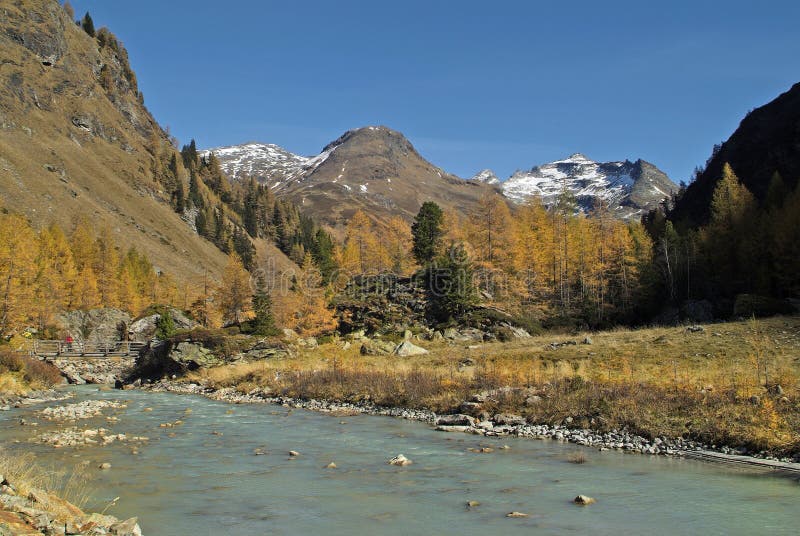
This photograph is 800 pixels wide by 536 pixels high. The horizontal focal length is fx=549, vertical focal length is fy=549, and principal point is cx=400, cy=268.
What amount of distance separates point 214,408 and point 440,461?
A: 1984 centimetres

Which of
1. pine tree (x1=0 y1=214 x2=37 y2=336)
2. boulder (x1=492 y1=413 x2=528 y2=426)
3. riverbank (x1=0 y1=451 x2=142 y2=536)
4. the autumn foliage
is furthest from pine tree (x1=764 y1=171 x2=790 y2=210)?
the autumn foliage

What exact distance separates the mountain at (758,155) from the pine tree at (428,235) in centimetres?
4900

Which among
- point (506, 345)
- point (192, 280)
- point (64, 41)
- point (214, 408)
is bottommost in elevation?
point (214, 408)

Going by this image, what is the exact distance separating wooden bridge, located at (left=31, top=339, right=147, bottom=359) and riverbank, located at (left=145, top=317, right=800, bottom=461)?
21460mm

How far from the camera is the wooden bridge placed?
198ft

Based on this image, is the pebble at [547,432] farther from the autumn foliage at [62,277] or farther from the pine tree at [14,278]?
the autumn foliage at [62,277]

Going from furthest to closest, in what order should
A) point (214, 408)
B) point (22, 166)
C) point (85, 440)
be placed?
1. point (22, 166)
2. point (214, 408)
3. point (85, 440)

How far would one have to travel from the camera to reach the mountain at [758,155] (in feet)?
324

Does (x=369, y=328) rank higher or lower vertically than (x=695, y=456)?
higher

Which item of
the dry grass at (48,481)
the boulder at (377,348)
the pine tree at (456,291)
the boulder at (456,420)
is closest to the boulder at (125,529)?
the dry grass at (48,481)

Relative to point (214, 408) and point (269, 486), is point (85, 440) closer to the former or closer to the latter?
point (269, 486)

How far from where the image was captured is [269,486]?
1405 centimetres

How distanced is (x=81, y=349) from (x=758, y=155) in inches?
4804

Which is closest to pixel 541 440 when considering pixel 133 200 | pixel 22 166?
pixel 22 166
